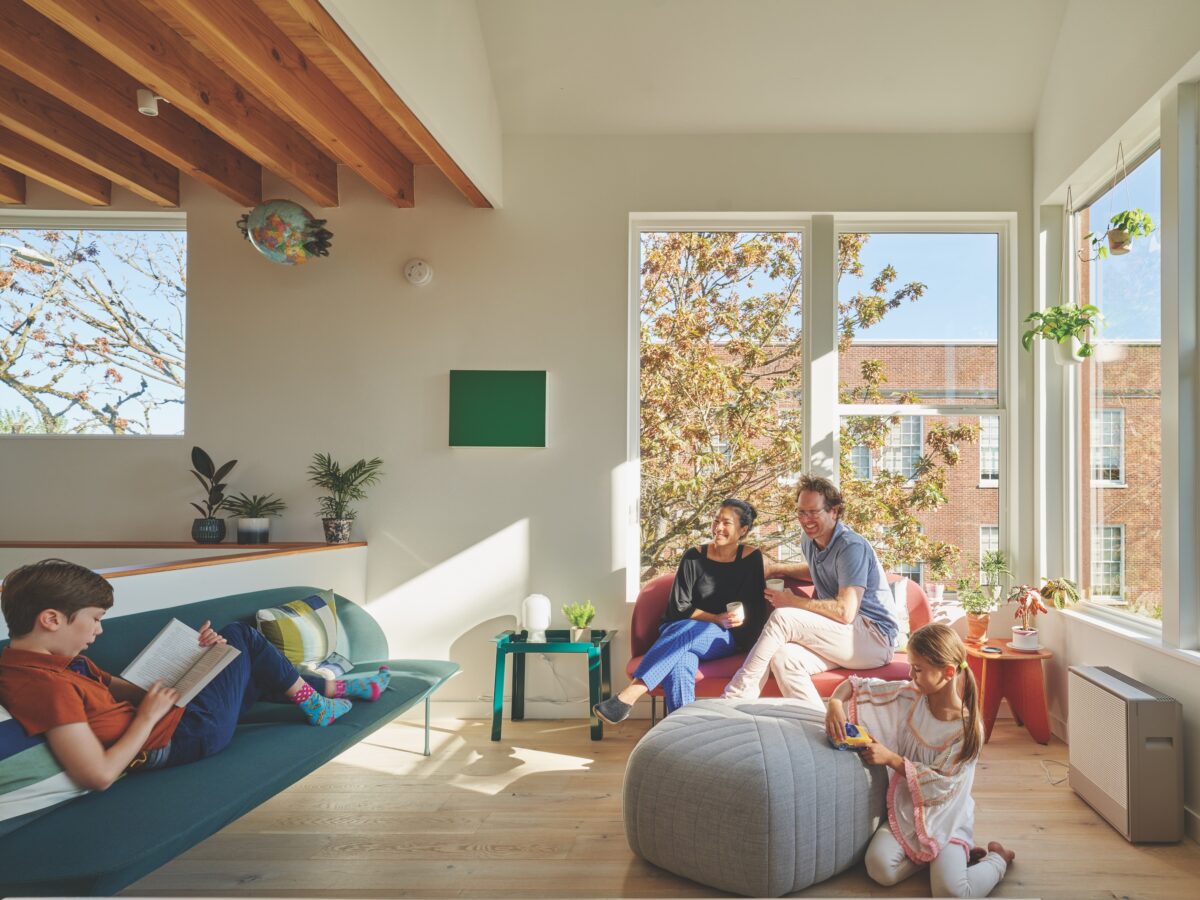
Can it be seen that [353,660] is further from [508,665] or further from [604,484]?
[604,484]

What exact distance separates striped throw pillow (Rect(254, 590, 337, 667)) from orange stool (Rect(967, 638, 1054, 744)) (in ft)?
9.14

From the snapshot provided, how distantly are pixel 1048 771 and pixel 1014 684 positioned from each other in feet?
1.86

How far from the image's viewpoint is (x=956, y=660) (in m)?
2.62

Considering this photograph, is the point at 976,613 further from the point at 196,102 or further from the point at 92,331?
the point at 92,331

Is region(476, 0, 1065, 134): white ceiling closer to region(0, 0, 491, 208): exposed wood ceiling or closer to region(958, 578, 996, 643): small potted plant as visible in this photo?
region(0, 0, 491, 208): exposed wood ceiling

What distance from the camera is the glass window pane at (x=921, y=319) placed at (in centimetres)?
468

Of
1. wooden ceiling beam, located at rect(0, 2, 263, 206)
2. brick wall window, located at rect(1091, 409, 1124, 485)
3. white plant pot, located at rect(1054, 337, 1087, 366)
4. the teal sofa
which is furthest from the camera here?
white plant pot, located at rect(1054, 337, 1087, 366)

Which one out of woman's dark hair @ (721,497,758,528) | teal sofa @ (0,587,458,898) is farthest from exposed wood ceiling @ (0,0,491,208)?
woman's dark hair @ (721,497,758,528)

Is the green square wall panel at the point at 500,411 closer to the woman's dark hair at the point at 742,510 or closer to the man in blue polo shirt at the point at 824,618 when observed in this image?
the woman's dark hair at the point at 742,510

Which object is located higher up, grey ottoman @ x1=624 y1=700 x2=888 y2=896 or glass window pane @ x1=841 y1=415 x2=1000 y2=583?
glass window pane @ x1=841 y1=415 x2=1000 y2=583

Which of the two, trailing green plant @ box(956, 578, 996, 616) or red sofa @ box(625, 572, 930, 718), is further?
trailing green plant @ box(956, 578, 996, 616)

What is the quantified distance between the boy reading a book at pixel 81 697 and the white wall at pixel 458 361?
2.04m

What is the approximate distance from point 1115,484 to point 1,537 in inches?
206

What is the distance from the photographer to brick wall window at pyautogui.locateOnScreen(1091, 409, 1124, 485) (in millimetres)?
3777
